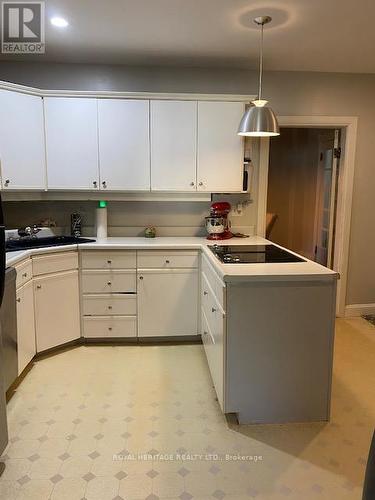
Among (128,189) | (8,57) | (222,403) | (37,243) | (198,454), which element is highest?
(8,57)

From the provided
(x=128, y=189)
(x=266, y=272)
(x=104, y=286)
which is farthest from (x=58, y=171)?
(x=266, y=272)

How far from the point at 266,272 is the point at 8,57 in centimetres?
294

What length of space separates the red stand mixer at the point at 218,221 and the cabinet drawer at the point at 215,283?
0.60 metres

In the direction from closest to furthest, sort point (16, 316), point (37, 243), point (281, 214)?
point (16, 316)
point (37, 243)
point (281, 214)

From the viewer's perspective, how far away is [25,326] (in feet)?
9.30

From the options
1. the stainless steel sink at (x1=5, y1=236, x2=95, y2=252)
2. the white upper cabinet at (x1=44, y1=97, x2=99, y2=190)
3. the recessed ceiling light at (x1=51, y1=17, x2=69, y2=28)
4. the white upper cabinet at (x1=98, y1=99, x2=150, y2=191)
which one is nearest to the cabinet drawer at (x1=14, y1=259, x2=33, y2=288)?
the stainless steel sink at (x1=5, y1=236, x2=95, y2=252)

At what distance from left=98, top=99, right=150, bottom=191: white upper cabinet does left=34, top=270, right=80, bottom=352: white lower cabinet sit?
2.98ft

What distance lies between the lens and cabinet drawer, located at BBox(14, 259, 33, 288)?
8.88 feet

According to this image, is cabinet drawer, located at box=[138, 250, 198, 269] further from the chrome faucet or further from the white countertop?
the chrome faucet

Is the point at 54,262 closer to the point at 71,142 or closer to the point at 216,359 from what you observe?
the point at 71,142

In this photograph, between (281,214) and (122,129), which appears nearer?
(122,129)

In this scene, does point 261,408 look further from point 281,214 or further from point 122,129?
point 281,214

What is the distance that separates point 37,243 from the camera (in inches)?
130

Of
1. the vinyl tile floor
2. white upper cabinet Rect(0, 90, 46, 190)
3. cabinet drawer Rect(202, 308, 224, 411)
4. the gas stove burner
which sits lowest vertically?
the vinyl tile floor
